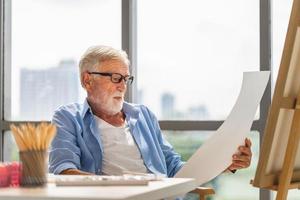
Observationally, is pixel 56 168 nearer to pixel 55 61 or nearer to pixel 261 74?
pixel 261 74

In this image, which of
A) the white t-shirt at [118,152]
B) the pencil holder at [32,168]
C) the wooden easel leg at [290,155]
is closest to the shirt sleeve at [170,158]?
the white t-shirt at [118,152]

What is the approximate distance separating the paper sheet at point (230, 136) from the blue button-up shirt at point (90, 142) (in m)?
0.52

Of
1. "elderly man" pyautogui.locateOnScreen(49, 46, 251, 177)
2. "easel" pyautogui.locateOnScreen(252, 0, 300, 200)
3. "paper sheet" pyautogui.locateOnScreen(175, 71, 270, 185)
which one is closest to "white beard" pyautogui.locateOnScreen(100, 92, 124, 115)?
"elderly man" pyautogui.locateOnScreen(49, 46, 251, 177)

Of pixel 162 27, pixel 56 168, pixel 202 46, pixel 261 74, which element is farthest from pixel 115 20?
pixel 261 74

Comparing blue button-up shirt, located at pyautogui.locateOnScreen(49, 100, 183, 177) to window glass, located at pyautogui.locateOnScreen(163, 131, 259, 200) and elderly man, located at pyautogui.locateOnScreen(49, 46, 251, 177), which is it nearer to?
elderly man, located at pyautogui.locateOnScreen(49, 46, 251, 177)

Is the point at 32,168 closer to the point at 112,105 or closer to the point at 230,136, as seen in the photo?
the point at 230,136

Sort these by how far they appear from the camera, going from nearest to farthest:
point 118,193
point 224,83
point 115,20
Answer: point 118,193, point 224,83, point 115,20

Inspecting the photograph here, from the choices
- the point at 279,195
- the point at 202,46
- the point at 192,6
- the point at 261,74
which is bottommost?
the point at 279,195

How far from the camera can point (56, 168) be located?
8.22 feet

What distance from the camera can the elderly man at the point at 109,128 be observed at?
2701mm

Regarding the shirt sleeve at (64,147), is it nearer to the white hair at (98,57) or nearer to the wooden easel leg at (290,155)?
the white hair at (98,57)

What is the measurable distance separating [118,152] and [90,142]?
15 cm

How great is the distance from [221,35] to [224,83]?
284mm

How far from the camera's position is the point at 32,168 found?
1.51m
